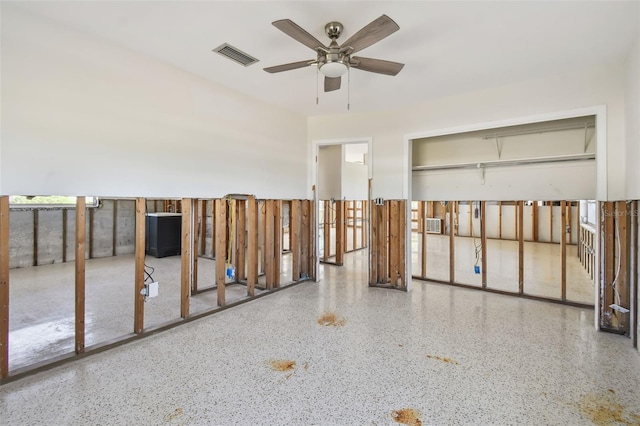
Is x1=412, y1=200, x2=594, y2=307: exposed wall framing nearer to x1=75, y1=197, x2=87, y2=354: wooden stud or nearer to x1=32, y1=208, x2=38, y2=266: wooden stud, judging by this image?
x1=75, y1=197, x2=87, y2=354: wooden stud

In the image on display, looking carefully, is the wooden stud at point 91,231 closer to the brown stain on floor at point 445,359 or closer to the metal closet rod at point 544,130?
the brown stain on floor at point 445,359

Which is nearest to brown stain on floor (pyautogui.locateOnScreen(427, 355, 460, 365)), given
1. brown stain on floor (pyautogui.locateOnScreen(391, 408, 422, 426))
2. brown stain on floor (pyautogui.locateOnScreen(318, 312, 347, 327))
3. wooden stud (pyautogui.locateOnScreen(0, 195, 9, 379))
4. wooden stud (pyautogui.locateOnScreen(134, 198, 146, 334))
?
brown stain on floor (pyautogui.locateOnScreen(391, 408, 422, 426))

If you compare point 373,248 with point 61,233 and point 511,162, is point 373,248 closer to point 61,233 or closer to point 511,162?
point 511,162

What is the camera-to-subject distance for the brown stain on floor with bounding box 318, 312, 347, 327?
3.25 metres

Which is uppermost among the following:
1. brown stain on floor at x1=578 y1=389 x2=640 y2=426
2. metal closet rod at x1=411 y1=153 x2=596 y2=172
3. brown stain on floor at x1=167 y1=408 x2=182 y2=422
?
metal closet rod at x1=411 y1=153 x2=596 y2=172

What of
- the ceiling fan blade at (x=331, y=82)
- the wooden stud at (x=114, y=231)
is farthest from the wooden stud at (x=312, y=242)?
the wooden stud at (x=114, y=231)

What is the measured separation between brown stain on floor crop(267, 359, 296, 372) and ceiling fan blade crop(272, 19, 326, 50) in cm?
259

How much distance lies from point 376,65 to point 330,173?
14.6ft

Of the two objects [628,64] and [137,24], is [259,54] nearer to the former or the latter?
[137,24]

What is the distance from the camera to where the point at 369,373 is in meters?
2.30

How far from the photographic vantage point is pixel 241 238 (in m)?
4.37

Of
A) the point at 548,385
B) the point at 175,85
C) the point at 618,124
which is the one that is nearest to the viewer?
the point at 548,385

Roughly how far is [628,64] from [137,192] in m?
5.19

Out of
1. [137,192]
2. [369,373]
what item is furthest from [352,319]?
[137,192]
